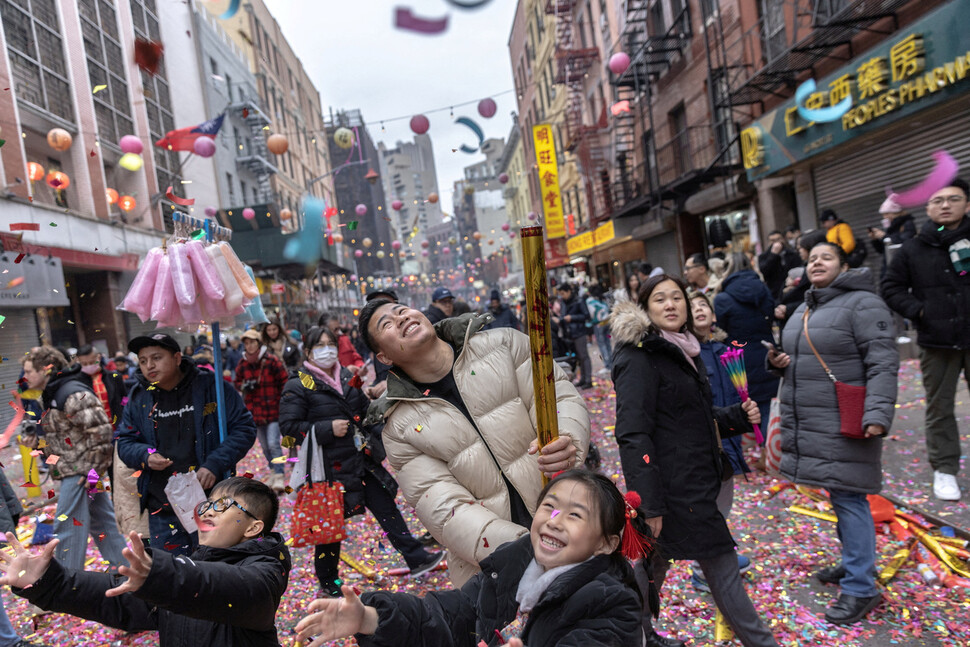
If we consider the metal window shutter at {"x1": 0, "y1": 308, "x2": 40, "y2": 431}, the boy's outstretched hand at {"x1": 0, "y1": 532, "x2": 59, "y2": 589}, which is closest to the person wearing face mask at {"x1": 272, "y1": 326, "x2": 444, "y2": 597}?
the boy's outstretched hand at {"x1": 0, "y1": 532, "x2": 59, "y2": 589}

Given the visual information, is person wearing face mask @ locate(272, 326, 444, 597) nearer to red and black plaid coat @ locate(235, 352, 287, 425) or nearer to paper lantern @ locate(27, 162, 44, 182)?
red and black plaid coat @ locate(235, 352, 287, 425)

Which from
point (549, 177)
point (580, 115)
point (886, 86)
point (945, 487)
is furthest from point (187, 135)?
point (580, 115)

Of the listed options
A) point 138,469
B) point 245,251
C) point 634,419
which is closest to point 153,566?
point 634,419

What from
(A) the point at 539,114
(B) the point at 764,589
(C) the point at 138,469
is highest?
(A) the point at 539,114

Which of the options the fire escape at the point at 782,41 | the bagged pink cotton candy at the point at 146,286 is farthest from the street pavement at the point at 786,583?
the fire escape at the point at 782,41

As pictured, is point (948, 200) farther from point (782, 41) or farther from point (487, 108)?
point (487, 108)

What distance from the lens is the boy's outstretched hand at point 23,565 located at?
1.79m

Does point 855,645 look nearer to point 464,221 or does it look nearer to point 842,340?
point 842,340

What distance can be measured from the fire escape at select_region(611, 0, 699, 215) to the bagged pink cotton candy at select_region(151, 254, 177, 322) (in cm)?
1583

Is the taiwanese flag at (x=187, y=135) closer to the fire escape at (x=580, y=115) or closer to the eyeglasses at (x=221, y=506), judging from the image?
the eyeglasses at (x=221, y=506)

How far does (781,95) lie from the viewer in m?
12.7

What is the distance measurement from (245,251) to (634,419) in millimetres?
23067

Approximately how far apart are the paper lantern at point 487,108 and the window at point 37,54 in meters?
8.86

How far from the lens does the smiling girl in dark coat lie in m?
1.64
